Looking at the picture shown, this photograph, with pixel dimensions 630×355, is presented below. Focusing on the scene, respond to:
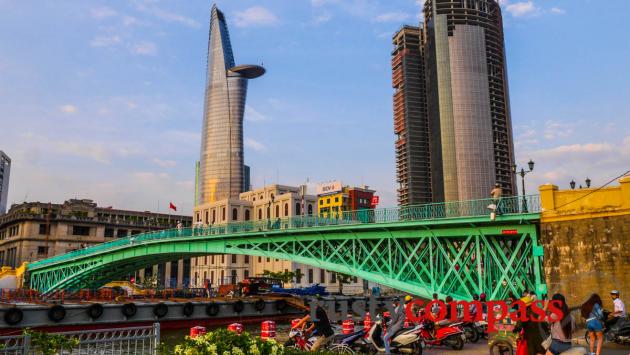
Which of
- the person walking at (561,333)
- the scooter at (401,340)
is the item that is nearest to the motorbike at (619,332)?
the scooter at (401,340)

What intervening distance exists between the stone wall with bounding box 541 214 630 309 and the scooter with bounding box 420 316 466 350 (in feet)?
21.6

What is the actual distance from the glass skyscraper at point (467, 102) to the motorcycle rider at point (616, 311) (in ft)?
333

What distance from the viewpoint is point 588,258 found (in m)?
21.9

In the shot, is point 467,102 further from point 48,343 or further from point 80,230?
point 48,343

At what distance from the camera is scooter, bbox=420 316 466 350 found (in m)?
18.3

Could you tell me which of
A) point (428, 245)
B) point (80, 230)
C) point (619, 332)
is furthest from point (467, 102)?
point (619, 332)

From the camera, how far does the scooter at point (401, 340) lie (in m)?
16.7

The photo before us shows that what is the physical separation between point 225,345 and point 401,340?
333 inches

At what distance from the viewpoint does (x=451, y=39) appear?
129m

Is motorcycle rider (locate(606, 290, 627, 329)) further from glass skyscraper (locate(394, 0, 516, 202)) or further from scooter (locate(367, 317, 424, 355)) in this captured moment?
glass skyscraper (locate(394, 0, 516, 202))

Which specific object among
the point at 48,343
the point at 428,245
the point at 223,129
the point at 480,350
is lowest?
the point at 480,350

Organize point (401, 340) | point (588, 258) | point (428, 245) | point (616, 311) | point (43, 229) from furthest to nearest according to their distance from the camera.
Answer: point (43, 229) < point (428, 245) < point (588, 258) < point (401, 340) < point (616, 311)

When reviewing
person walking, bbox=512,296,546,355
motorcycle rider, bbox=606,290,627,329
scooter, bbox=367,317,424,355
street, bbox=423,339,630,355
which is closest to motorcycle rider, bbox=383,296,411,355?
scooter, bbox=367,317,424,355

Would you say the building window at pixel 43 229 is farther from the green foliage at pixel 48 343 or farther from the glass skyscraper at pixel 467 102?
the green foliage at pixel 48 343
